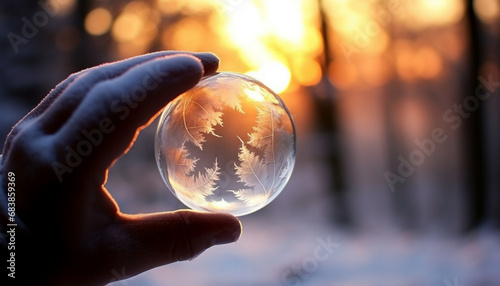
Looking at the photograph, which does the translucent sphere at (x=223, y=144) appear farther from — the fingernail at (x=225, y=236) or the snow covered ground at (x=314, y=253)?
the snow covered ground at (x=314, y=253)

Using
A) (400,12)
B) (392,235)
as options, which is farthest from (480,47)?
(392,235)

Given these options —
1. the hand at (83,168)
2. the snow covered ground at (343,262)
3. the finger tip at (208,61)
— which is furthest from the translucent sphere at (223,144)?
the snow covered ground at (343,262)

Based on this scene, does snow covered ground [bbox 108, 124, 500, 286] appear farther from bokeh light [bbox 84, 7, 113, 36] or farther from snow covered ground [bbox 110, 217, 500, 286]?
bokeh light [bbox 84, 7, 113, 36]

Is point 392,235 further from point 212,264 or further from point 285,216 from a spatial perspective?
point 212,264

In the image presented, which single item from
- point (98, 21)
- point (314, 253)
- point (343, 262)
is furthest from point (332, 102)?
point (98, 21)

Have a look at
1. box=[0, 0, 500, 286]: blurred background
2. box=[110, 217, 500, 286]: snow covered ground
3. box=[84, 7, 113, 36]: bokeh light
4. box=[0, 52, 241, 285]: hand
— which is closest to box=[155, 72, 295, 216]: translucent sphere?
box=[0, 52, 241, 285]: hand
